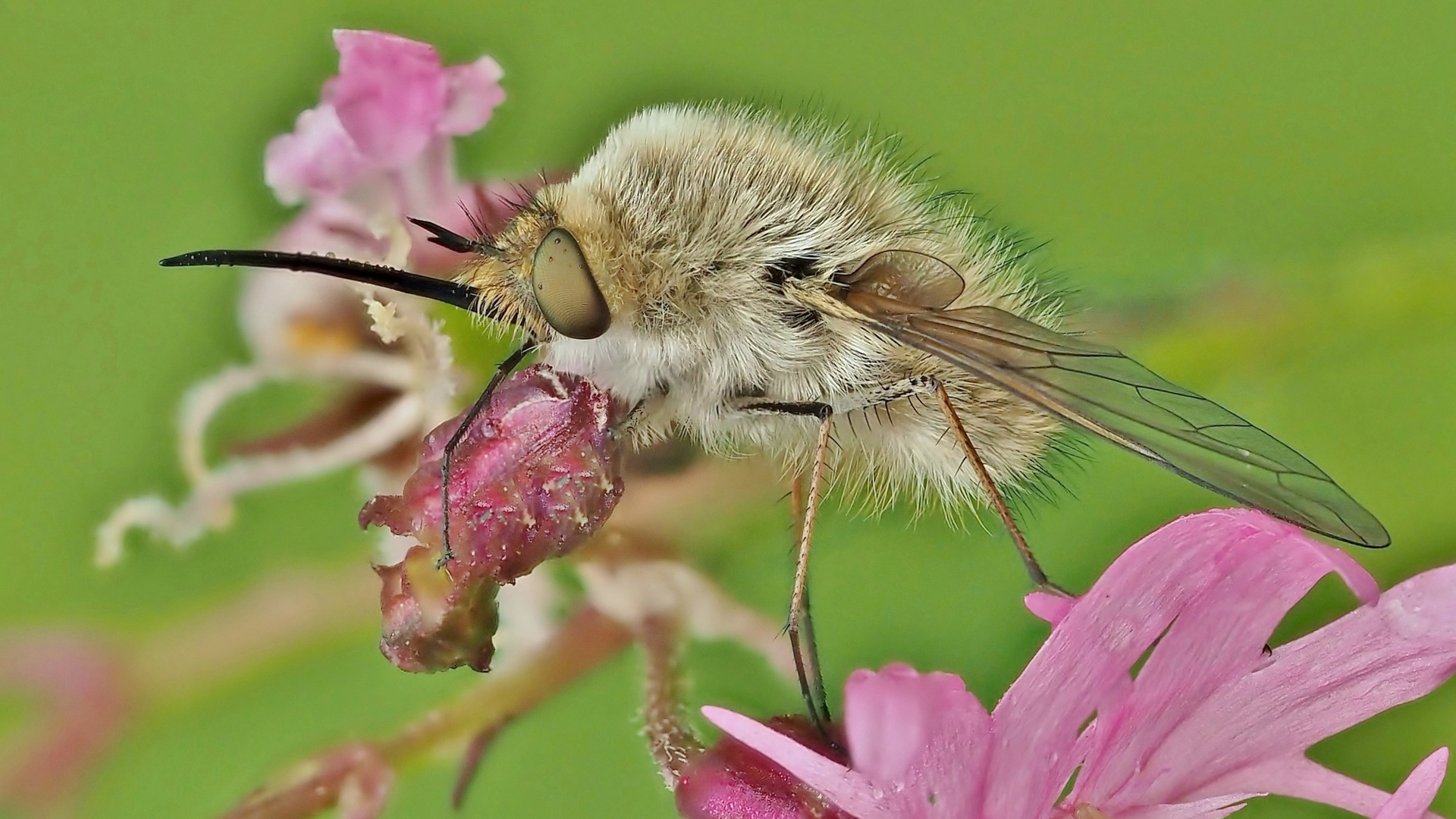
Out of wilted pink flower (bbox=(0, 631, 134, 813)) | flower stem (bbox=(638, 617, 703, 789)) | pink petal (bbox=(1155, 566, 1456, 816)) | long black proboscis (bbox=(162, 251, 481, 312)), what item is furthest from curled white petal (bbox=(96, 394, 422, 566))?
pink petal (bbox=(1155, 566, 1456, 816))

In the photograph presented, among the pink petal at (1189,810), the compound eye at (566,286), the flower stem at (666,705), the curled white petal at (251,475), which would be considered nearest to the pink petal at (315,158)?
the curled white petal at (251,475)

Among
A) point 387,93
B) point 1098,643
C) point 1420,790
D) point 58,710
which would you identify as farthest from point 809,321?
point 58,710

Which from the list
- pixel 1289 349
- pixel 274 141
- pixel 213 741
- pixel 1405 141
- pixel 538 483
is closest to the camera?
pixel 538 483

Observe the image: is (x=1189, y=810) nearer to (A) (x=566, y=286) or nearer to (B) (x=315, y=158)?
A: (A) (x=566, y=286)

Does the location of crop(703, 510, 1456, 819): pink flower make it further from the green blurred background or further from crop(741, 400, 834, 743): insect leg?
the green blurred background

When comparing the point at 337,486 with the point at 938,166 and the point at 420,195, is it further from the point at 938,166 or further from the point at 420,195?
the point at 938,166

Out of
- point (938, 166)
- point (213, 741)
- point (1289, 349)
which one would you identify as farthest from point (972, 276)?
point (213, 741)

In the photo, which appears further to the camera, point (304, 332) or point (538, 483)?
point (304, 332)
